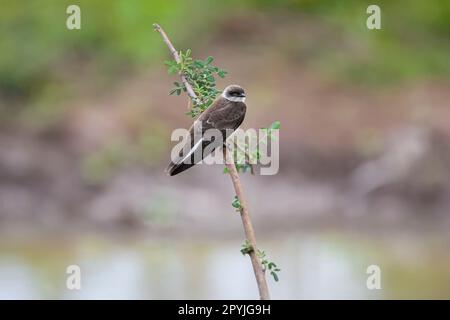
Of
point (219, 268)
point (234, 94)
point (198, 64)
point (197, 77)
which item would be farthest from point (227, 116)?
point (219, 268)

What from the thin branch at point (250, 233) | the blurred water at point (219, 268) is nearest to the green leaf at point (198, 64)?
the thin branch at point (250, 233)

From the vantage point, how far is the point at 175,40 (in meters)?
11.1

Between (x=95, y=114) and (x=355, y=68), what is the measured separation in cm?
290

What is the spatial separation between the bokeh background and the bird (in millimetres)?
2848

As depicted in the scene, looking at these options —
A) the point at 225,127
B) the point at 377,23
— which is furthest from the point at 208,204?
the point at 225,127

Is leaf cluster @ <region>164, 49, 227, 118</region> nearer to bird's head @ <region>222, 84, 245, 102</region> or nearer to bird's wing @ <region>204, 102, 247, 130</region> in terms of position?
bird's wing @ <region>204, 102, 247, 130</region>

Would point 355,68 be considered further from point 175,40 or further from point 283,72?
point 175,40

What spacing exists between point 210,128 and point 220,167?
5723mm

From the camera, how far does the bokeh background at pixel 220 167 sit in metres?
7.98

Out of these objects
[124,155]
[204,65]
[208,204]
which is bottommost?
[204,65]

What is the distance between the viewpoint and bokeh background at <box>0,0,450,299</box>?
7.98 metres

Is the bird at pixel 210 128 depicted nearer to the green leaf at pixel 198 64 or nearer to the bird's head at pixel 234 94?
the bird's head at pixel 234 94

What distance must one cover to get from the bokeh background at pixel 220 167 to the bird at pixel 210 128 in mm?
2848

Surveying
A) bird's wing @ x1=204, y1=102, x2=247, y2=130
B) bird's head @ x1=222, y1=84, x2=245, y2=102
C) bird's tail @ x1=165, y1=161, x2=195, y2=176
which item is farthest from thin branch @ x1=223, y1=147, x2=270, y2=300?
bird's head @ x1=222, y1=84, x2=245, y2=102
